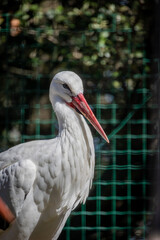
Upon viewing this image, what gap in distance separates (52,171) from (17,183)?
0.59 feet

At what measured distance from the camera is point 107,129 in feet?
11.1

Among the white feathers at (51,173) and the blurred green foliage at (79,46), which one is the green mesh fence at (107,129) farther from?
the white feathers at (51,173)

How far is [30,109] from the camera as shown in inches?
138

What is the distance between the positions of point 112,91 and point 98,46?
14.0 inches

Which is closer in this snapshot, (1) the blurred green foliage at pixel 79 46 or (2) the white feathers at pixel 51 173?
(2) the white feathers at pixel 51 173

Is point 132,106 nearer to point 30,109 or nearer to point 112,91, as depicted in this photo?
point 112,91

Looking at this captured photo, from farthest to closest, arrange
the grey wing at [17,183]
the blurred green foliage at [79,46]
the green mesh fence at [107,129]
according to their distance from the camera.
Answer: the blurred green foliage at [79,46] → the green mesh fence at [107,129] → the grey wing at [17,183]

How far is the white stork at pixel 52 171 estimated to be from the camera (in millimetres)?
2250

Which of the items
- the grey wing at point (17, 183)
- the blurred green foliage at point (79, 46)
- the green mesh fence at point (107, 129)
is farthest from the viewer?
the blurred green foliage at point (79, 46)

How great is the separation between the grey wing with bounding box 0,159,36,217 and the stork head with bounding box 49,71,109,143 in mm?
363

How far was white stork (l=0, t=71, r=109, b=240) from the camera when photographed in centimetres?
225

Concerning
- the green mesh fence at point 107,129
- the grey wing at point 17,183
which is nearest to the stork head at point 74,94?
the grey wing at point 17,183

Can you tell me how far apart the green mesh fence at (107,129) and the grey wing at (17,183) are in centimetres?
97

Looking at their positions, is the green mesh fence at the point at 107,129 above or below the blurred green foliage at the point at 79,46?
below
